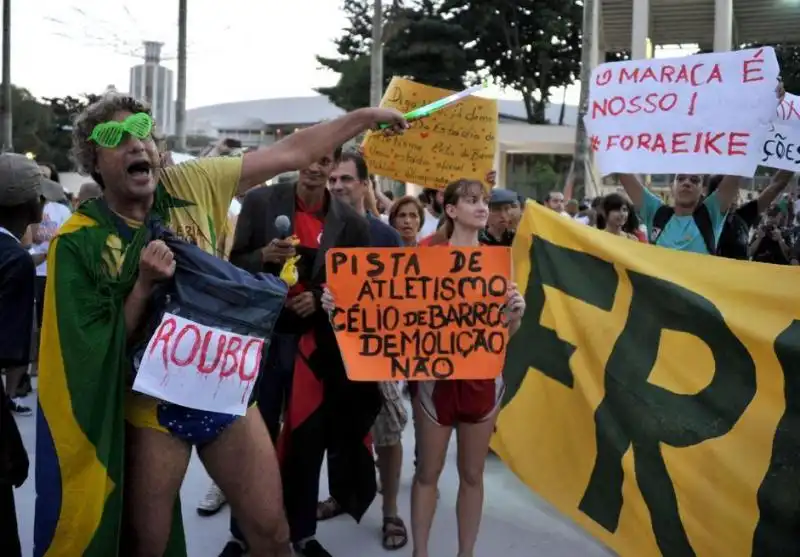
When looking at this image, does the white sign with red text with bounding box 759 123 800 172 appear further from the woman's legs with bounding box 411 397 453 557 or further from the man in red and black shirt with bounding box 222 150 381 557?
the woman's legs with bounding box 411 397 453 557

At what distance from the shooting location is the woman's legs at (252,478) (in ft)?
8.18

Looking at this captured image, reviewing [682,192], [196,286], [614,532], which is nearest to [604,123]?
[682,192]

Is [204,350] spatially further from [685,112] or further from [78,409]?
[685,112]

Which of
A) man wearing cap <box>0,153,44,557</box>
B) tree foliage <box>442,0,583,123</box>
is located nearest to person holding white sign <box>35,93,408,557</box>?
man wearing cap <box>0,153,44,557</box>

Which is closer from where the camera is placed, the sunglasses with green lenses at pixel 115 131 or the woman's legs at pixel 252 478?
the sunglasses with green lenses at pixel 115 131

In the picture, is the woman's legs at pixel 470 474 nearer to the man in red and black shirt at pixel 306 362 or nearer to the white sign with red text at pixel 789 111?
the man in red and black shirt at pixel 306 362

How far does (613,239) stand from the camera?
13.1ft

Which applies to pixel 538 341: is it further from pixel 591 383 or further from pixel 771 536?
pixel 771 536

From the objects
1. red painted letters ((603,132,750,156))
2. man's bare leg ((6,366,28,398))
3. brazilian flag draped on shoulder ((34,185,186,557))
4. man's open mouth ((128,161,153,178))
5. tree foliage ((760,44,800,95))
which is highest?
tree foliage ((760,44,800,95))

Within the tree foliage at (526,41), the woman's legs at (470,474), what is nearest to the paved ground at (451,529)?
the woman's legs at (470,474)

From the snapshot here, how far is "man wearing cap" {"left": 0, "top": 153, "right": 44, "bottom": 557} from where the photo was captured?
2.74 metres

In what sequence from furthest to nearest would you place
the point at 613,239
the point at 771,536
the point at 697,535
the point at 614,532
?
the point at 613,239
the point at 614,532
the point at 697,535
the point at 771,536

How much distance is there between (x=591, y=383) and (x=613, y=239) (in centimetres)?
70

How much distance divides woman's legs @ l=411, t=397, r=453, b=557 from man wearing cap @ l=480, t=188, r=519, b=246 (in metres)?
1.76
